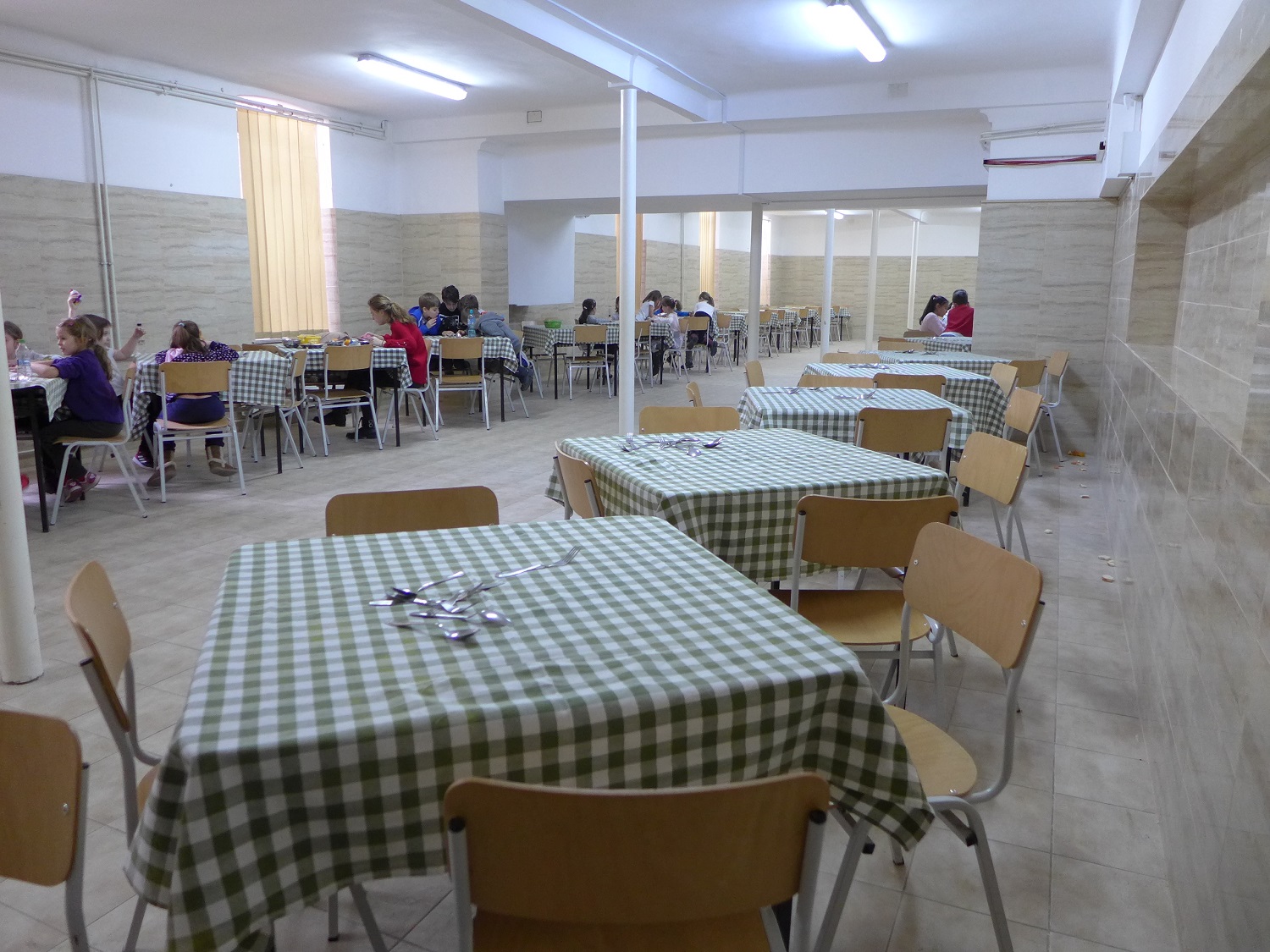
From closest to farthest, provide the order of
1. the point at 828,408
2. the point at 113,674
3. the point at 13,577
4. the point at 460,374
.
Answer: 1. the point at 113,674
2. the point at 13,577
3. the point at 828,408
4. the point at 460,374

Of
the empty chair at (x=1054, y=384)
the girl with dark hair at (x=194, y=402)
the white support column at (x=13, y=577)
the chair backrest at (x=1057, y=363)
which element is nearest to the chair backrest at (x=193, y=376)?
the girl with dark hair at (x=194, y=402)

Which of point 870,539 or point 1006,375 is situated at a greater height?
point 1006,375

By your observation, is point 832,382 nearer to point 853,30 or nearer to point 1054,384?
point 853,30

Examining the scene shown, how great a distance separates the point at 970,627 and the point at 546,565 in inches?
31.6

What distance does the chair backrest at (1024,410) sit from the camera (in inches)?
172

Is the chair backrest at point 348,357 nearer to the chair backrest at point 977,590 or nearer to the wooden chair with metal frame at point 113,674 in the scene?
the wooden chair with metal frame at point 113,674

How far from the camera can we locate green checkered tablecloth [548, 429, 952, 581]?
2340 millimetres

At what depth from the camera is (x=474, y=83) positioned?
8.16m

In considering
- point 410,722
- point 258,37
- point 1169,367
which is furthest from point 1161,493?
point 258,37

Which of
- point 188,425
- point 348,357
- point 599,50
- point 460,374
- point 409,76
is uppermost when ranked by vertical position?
point 409,76

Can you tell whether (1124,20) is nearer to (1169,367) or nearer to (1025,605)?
(1169,367)

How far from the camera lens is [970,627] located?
1.76 m

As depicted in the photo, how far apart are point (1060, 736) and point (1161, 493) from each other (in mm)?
718

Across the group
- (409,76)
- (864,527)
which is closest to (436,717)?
(864,527)
